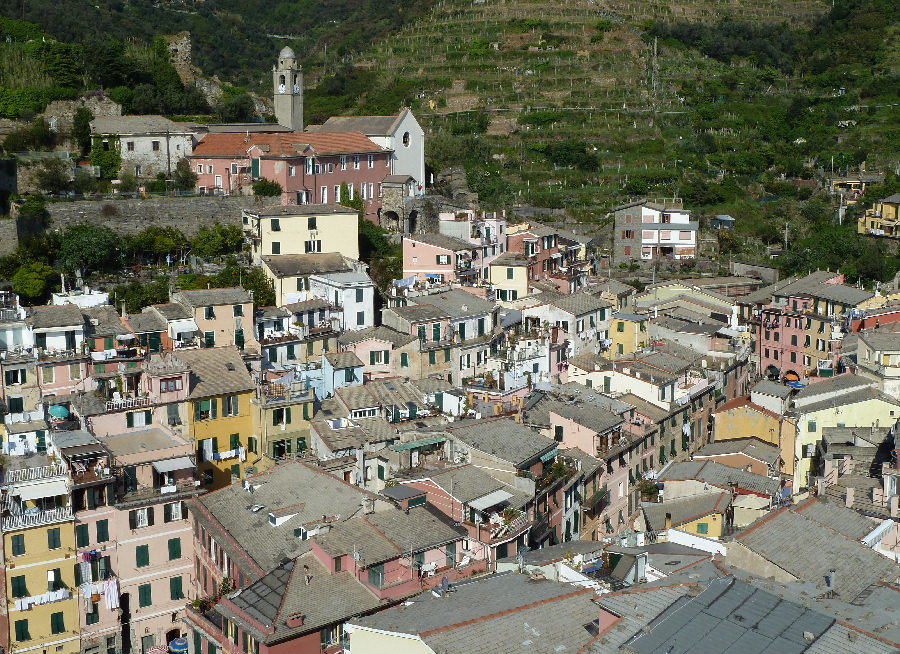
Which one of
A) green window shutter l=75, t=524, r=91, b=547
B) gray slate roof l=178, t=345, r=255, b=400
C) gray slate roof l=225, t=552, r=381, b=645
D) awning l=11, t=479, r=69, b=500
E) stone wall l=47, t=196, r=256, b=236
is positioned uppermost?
stone wall l=47, t=196, r=256, b=236

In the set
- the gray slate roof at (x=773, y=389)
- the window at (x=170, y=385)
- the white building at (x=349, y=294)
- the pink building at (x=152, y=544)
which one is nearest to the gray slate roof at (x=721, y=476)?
the gray slate roof at (x=773, y=389)

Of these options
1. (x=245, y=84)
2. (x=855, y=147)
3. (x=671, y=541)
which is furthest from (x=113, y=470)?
(x=245, y=84)

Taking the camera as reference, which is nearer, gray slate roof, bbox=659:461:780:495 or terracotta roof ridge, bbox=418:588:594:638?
terracotta roof ridge, bbox=418:588:594:638

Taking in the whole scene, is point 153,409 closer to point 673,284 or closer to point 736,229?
point 673,284

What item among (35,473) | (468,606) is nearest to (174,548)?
(35,473)

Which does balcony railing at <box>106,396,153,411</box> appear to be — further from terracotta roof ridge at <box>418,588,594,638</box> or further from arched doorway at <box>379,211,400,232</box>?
arched doorway at <box>379,211,400,232</box>

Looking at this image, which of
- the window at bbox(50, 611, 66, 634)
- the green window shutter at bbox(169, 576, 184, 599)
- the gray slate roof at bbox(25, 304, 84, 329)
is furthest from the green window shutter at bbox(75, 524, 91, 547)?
the gray slate roof at bbox(25, 304, 84, 329)
